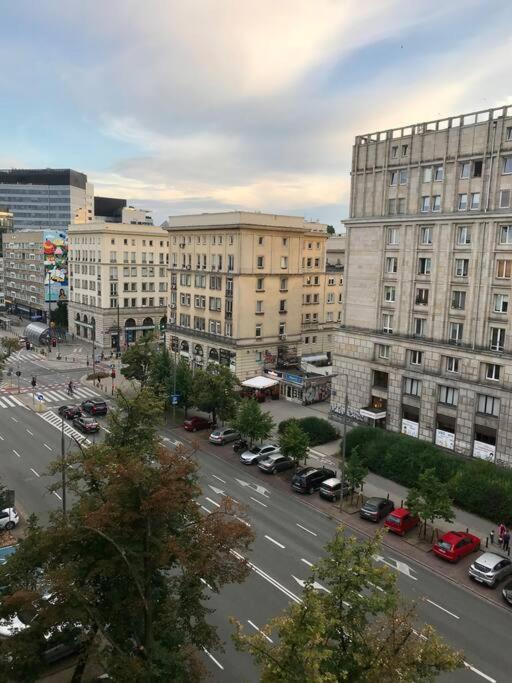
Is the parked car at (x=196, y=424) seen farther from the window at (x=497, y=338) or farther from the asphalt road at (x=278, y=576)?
the window at (x=497, y=338)

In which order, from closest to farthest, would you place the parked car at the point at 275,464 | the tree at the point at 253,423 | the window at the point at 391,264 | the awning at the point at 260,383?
the parked car at the point at 275,464, the tree at the point at 253,423, the window at the point at 391,264, the awning at the point at 260,383

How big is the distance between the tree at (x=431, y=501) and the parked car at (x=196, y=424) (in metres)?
27.1

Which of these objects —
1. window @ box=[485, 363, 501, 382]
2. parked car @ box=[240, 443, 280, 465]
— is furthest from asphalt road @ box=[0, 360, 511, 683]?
window @ box=[485, 363, 501, 382]

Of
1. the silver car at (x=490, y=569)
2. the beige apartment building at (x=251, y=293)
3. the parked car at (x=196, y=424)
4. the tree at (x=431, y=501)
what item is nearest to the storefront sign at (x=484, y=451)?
the tree at (x=431, y=501)

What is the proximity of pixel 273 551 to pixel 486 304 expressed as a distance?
2597 cm

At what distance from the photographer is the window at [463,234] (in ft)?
152

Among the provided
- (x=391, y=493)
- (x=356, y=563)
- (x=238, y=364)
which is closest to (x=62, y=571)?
(x=356, y=563)

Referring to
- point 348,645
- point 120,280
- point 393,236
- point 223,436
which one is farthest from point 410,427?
point 120,280

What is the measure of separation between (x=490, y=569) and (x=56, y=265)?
360ft

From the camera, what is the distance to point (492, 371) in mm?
44594

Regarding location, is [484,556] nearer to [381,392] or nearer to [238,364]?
[381,392]

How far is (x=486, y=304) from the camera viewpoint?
44938 mm

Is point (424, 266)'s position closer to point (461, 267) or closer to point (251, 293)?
point (461, 267)

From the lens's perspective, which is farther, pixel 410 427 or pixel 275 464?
pixel 410 427
